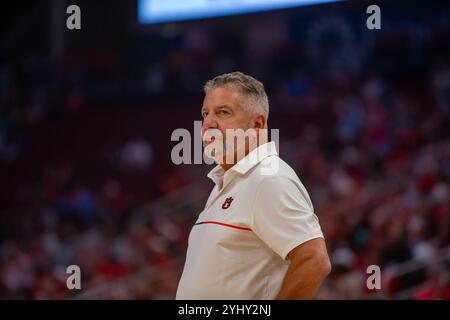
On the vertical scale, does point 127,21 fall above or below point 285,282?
above

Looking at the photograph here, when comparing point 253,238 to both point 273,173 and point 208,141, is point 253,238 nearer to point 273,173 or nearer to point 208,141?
point 273,173

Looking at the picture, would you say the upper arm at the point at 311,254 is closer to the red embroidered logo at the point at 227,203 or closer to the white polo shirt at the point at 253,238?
the white polo shirt at the point at 253,238

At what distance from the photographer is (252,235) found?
2223 millimetres

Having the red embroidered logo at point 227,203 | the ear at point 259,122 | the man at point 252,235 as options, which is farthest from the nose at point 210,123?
the red embroidered logo at point 227,203

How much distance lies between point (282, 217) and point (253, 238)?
4.6 inches

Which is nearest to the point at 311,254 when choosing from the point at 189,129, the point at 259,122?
the point at 259,122

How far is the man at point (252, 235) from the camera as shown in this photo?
2.15m

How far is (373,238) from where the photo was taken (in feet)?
22.5

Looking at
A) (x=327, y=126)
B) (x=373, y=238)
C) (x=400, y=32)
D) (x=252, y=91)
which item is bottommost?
(x=373, y=238)

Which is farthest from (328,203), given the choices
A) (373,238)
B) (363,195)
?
(373,238)

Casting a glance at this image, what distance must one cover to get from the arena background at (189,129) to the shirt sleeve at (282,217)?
3.45m
